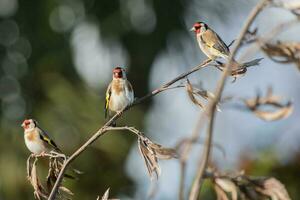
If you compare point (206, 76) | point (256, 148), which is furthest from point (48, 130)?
point (256, 148)

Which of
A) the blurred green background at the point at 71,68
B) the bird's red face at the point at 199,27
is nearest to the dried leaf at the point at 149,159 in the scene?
the bird's red face at the point at 199,27

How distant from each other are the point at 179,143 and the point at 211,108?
0.32 feet

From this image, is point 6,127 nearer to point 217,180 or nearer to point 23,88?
point 23,88

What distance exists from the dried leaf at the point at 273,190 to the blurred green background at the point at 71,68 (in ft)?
33.3

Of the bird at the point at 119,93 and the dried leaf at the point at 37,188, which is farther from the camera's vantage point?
the bird at the point at 119,93

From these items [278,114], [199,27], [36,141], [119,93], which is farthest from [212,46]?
[278,114]

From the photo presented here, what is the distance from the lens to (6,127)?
39.6ft

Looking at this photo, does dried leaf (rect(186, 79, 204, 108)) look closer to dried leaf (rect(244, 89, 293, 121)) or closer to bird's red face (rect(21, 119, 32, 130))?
dried leaf (rect(244, 89, 293, 121))

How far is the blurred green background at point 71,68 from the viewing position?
1182cm

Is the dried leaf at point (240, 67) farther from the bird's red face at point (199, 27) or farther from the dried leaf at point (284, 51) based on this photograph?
the bird's red face at point (199, 27)

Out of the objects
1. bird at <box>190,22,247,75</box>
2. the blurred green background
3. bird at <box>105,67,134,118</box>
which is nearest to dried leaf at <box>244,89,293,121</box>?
bird at <box>190,22,247,75</box>

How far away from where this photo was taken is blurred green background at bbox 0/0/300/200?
38.8 feet

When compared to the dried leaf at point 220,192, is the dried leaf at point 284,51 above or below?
above

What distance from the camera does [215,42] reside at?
9.87ft
